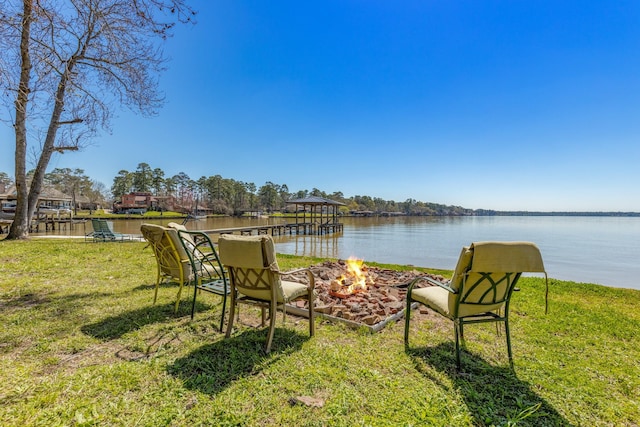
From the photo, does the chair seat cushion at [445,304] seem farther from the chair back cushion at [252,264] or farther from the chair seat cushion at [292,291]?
the chair back cushion at [252,264]

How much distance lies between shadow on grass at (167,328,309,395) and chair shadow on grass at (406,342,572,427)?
114cm

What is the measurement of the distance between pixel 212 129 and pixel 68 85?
48.2 ft

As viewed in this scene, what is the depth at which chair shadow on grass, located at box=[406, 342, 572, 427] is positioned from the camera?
1.70 m

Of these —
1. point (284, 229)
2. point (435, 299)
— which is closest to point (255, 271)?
→ point (435, 299)

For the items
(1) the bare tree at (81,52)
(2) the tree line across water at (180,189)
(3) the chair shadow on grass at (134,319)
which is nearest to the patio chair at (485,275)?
(3) the chair shadow on grass at (134,319)

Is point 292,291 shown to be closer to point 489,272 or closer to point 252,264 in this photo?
point 252,264

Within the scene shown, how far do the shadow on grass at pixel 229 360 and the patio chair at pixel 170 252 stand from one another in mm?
1075

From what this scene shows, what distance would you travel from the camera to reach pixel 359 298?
3.93 meters

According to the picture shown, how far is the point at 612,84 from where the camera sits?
1173 cm

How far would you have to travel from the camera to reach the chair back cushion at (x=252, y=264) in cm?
235

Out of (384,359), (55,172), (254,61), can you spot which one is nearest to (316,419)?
(384,359)

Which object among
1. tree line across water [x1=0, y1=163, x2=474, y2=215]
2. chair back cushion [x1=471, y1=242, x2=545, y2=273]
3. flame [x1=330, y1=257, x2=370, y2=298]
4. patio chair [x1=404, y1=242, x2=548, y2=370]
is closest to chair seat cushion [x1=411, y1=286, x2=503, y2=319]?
patio chair [x1=404, y1=242, x2=548, y2=370]

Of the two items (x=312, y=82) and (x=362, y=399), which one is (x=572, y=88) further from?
(x=362, y=399)

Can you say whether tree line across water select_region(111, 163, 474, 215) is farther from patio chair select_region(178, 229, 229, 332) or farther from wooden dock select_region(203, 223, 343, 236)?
patio chair select_region(178, 229, 229, 332)
